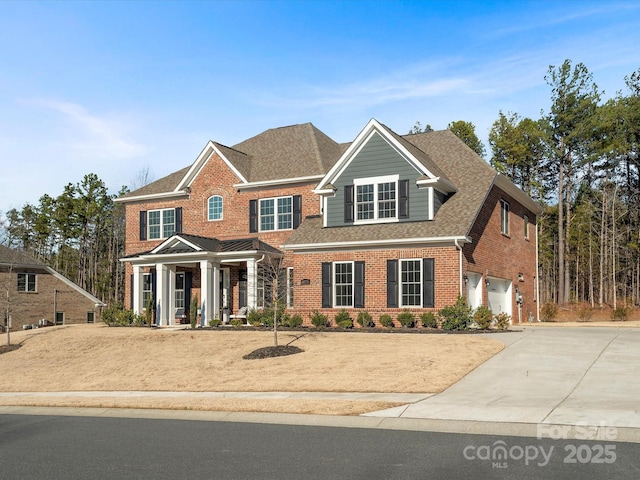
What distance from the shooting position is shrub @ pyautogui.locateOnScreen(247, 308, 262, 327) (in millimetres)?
28375

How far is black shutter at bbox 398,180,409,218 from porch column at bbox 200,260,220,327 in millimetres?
9381

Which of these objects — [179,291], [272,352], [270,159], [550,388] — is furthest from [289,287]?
[550,388]

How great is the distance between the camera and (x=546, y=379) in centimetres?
1483

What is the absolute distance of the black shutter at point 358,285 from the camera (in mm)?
26911

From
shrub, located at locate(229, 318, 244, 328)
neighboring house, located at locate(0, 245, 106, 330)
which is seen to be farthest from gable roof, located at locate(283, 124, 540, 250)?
neighboring house, located at locate(0, 245, 106, 330)

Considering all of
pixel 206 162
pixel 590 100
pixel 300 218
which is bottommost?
pixel 300 218

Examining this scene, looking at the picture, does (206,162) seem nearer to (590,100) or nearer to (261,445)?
(261,445)

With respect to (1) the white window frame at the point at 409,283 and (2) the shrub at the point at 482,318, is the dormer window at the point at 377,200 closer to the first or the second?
(1) the white window frame at the point at 409,283

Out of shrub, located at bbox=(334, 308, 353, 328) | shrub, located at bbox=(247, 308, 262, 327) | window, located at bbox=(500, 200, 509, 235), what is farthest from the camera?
window, located at bbox=(500, 200, 509, 235)

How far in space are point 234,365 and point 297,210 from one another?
12946mm

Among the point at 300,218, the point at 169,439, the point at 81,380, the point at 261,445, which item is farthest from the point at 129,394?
the point at 300,218

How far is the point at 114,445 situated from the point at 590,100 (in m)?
51.6

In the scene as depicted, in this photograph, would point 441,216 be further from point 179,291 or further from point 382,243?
point 179,291

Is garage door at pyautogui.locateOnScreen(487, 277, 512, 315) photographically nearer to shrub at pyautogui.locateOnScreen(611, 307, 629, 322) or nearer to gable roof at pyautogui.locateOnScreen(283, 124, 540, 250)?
gable roof at pyautogui.locateOnScreen(283, 124, 540, 250)
